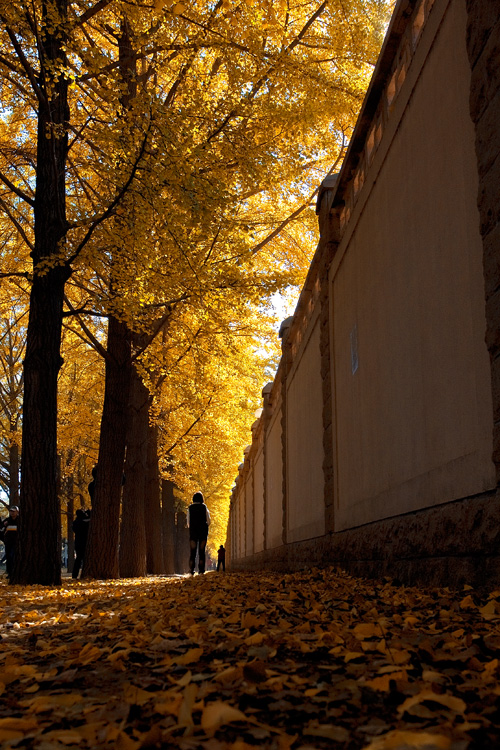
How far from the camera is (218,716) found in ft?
5.46


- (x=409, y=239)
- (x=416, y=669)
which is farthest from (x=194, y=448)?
(x=416, y=669)

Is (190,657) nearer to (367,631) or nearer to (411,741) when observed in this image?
(367,631)

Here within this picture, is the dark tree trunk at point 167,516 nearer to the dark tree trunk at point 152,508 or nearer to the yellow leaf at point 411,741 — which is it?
the dark tree trunk at point 152,508

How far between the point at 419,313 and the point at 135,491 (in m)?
11.8

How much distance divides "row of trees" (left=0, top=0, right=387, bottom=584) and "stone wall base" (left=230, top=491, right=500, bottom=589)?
4.17m

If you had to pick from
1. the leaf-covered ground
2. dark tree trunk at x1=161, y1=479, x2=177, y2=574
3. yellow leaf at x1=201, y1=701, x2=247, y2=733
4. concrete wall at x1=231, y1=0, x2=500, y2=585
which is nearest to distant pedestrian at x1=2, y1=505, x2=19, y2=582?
dark tree trunk at x1=161, y1=479, x2=177, y2=574

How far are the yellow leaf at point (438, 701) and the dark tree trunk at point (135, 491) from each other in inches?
526

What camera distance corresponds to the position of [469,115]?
11.8ft

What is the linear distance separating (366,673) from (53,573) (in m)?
7.83

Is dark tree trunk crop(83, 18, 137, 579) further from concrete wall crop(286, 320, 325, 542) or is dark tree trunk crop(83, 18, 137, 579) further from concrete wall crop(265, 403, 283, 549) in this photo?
concrete wall crop(286, 320, 325, 542)

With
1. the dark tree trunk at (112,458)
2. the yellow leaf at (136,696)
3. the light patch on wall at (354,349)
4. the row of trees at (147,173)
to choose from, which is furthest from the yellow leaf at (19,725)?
the dark tree trunk at (112,458)

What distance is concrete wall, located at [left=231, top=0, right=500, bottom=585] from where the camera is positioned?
3.34 metres

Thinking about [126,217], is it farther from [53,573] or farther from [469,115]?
[469,115]

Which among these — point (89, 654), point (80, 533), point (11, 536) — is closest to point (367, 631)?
point (89, 654)
